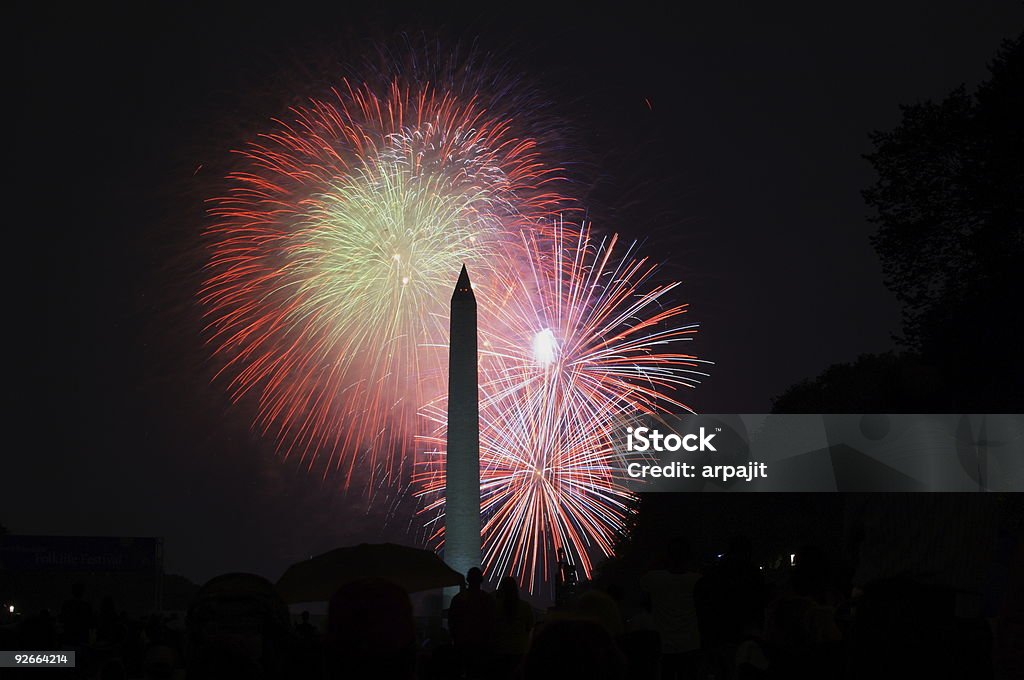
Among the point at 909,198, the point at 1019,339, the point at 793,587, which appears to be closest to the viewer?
the point at 793,587

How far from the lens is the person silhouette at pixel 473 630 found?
12.4 metres

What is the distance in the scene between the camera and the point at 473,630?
1246cm

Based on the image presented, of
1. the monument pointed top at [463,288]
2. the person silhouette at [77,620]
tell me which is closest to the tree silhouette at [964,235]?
the monument pointed top at [463,288]

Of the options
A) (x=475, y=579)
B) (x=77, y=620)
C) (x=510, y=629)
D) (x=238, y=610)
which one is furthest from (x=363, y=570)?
(x=238, y=610)

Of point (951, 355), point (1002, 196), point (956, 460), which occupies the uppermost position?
point (1002, 196)

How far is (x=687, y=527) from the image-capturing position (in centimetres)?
6838

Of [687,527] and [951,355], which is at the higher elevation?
[951,355]

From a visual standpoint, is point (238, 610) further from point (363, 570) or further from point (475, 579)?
point (363, 570)

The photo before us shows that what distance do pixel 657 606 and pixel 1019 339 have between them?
28980mm

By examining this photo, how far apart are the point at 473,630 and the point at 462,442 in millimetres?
32925

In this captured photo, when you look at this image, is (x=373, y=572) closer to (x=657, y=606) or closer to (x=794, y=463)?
(x=657, y=606)

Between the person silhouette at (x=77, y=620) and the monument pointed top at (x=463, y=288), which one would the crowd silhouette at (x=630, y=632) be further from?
the monument pointed top at (x=463, y=288)

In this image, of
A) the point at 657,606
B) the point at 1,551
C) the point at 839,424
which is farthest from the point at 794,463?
the point at 657,606

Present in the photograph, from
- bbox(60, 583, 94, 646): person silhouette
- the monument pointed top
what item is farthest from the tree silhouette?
bbox(60, 583, 94, 646): person silhouette
